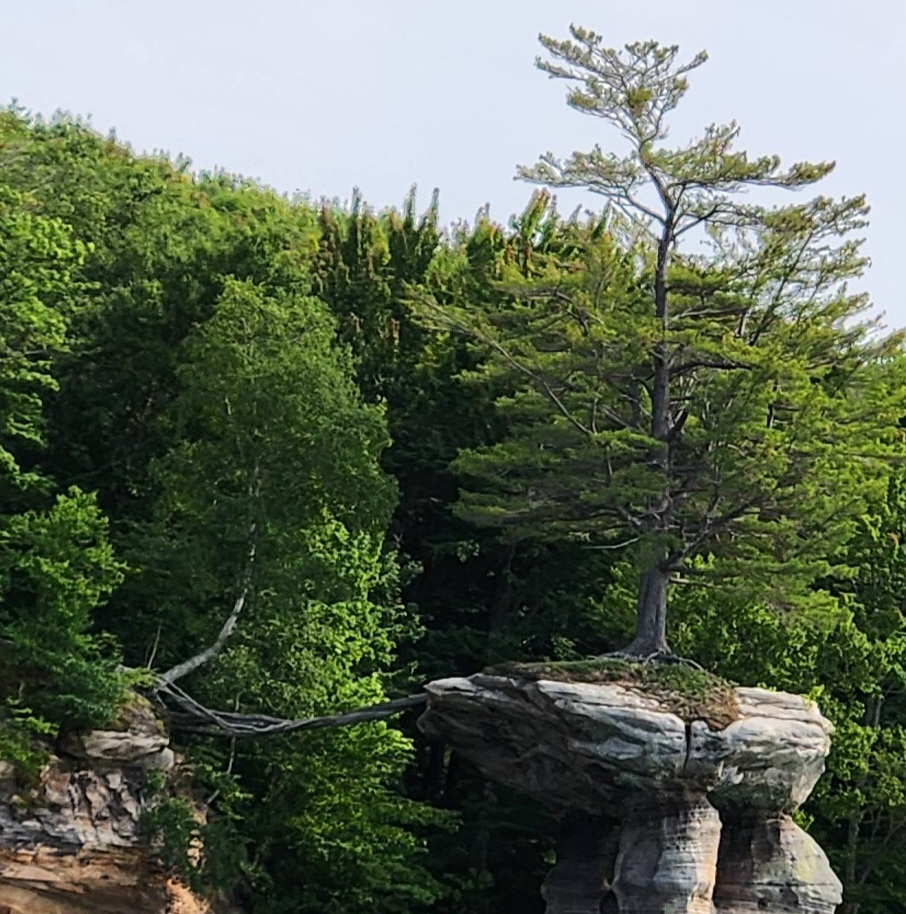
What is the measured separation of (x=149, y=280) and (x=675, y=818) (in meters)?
9.66

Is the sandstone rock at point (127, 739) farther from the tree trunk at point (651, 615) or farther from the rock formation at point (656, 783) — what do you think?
the tree trunk at point (651, 615)

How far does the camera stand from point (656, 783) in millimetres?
12562

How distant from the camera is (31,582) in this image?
1503 cm

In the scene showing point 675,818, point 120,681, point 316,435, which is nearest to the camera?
point 675,818

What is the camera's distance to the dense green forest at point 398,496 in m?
14.0

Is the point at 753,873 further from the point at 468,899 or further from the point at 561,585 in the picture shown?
the point at 561,585

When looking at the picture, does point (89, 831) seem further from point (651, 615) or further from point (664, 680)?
point (651, 615)

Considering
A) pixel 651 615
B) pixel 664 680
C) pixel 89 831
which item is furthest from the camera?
pixel 651 615

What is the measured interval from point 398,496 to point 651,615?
3.44 m

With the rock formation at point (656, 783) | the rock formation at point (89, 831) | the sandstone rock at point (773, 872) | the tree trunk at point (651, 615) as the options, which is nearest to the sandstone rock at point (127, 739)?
the rock formation at point (89, 831)

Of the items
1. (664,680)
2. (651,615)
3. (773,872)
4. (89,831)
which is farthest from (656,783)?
(89,831)

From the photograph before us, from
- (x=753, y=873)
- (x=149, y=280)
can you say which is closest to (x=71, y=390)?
(x=149, y=280)

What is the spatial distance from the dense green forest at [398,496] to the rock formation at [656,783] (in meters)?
1.55

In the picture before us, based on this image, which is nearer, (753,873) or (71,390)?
(753,873)
